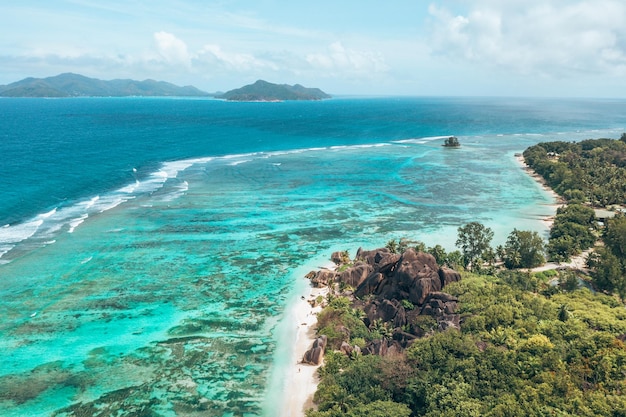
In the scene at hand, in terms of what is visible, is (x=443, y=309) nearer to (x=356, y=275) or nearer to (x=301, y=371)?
(x=356, y=275)

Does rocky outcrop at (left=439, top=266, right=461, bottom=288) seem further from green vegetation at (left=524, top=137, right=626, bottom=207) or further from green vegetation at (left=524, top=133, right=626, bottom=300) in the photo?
green vegetation at (left=524, top=137, right=626, bottom=207)

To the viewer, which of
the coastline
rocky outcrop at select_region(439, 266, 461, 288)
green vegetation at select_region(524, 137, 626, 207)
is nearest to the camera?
rocky outcrop at select_region(439, 266, 461, 288)

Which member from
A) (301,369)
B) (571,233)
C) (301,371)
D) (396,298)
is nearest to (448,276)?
(396,298)

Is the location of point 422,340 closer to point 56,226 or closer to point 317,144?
point 56,226

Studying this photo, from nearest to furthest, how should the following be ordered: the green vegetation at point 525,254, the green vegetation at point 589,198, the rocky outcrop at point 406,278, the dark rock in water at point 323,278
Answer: the rocky outcrop at point 406,278
the green vegetation at point 589,198
the dark rock in water at point 323,278
the green vegetation at point 525,254

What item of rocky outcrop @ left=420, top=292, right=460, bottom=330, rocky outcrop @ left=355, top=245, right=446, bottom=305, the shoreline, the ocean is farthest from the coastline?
the shoreline

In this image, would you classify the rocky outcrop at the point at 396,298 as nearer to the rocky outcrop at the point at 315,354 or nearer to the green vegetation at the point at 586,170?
the rocky outcrop at the point at 315,354

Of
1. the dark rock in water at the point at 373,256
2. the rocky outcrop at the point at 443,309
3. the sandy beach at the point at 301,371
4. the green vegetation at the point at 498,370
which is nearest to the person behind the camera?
the green vegetation at the point at 498,370

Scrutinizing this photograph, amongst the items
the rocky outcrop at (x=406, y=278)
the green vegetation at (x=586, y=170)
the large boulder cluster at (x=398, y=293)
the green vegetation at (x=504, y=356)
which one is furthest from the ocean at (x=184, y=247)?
the rocky outcrop at (x=406, y=278)
